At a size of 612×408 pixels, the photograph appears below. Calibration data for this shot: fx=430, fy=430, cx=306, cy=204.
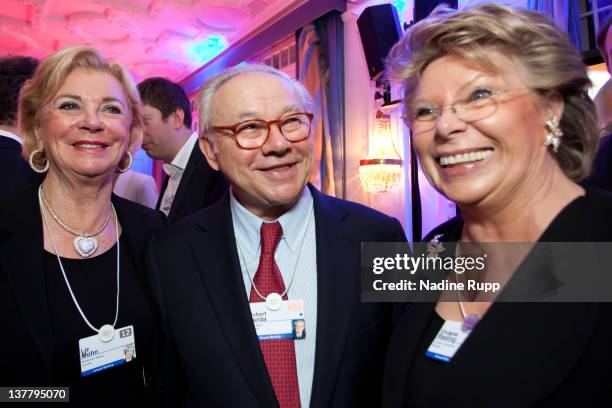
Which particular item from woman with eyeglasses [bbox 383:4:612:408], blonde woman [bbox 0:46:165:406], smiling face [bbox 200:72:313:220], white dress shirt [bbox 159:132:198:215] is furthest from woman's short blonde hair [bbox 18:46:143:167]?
white dress shirt [bbox 159:132:198:215]

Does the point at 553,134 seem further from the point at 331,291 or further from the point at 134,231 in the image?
the point at 134,231

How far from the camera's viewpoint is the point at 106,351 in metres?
1.43

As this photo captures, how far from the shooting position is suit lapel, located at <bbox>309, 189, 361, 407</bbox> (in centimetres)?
124

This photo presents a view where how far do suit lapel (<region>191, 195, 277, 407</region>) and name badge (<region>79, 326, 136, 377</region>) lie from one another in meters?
0.38

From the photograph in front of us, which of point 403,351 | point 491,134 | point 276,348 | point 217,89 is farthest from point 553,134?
point 217,89

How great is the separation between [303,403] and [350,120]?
3.77 meters

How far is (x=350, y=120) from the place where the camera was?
468 cm

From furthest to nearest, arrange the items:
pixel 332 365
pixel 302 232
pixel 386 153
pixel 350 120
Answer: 1. pixel 350 120
2. pixel 386 153
3. pixel 302 232
4. pixel 332 365

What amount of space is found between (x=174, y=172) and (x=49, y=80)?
1783 millimetres

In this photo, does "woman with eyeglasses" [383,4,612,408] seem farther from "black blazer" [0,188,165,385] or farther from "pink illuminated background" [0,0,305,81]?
"pink illuminated background" [0,0,305,81]

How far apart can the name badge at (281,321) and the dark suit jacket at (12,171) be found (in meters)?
1.10

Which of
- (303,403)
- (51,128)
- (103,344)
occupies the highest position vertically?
(51,128)

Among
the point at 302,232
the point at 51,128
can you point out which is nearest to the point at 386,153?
the point at 302,232

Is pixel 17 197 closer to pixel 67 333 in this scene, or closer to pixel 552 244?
pixel 67 333
